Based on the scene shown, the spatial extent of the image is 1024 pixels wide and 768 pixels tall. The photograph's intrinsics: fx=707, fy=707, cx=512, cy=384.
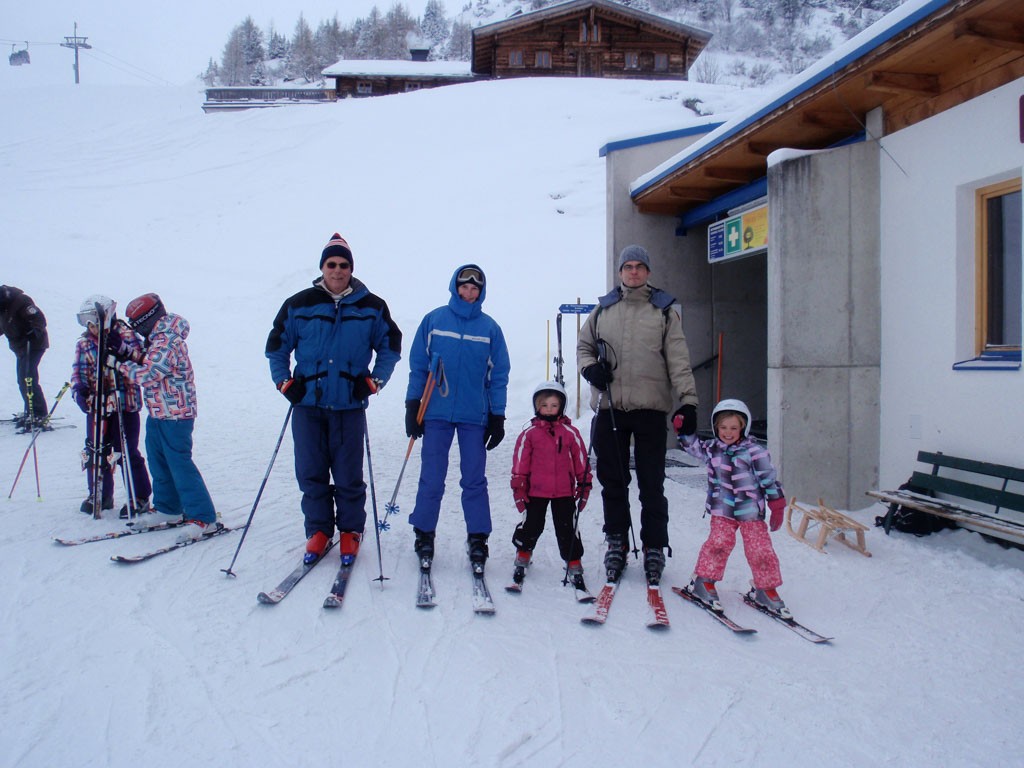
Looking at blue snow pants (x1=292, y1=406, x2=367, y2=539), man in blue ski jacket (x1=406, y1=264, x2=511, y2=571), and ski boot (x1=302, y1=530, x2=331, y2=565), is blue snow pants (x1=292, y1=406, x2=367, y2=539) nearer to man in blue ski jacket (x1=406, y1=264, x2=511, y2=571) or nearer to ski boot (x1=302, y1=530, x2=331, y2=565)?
ski boot (x1=302, y1=530, x2=331, y2=565)

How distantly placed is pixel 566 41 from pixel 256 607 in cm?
3970

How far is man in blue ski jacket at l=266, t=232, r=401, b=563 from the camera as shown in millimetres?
4312

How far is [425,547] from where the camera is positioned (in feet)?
14.3

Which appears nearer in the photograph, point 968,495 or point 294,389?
point 294,389

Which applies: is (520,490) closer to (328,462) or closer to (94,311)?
(328,462)

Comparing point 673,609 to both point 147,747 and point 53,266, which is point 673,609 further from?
point 53,266

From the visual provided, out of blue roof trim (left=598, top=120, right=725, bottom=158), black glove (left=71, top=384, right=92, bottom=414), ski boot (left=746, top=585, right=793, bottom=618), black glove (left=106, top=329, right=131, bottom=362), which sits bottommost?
ski boot (left=746, top=585, right=793, bottom=618)

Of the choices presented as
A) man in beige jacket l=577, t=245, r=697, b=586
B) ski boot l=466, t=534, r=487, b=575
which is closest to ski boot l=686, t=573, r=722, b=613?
man in beige jacket l=577, t=245, r=697, b=586

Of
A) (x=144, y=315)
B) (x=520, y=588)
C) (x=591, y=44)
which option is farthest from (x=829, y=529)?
(x=591, y=44)

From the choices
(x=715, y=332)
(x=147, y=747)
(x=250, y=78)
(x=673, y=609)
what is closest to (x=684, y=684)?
(x=673, y=609)

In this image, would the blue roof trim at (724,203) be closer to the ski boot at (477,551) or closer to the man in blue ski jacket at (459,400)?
the man in blue ski jacket at (459,400)

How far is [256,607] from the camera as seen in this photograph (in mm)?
3732

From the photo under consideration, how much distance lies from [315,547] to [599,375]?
205 centimetres

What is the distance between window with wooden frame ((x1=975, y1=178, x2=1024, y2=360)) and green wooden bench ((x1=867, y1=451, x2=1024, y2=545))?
821 millimetres
